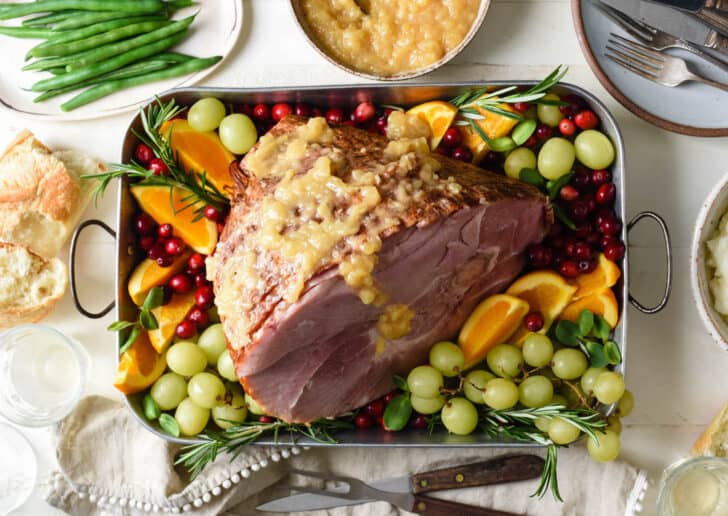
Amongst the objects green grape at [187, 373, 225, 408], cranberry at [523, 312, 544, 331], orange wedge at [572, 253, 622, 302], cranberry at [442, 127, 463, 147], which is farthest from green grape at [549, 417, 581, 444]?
green grape at [187, 373, 225, 408]

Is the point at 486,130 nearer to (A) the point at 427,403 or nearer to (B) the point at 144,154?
(A) the point at 427,403

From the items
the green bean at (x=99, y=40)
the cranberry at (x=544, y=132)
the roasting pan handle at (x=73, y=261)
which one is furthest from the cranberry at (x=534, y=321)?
the green bean at (x=99, y=40)

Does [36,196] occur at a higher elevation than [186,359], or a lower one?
higher

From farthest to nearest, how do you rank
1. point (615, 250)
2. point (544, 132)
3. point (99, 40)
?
point (99, 40) → point (544, 132) → point (615, 250)

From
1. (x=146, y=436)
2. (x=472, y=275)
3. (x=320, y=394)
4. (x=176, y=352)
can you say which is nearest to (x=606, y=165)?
(x=472, y=275)

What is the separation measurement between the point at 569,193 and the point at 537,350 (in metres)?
0.50

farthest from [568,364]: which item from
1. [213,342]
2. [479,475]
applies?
[213,342]

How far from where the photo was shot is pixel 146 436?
9.09 ft

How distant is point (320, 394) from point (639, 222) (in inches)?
48.0

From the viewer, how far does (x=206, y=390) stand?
255 centimetres

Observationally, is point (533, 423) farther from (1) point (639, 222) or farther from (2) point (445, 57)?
(2) point (445, 57)

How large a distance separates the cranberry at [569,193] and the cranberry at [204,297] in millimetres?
1157

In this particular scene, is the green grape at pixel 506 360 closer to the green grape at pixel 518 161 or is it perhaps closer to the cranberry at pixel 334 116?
the green grape at pixel 518 161

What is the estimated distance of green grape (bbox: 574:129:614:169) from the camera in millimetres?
2559
